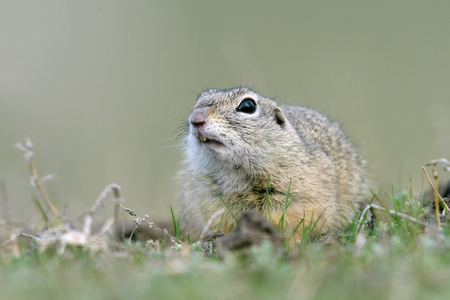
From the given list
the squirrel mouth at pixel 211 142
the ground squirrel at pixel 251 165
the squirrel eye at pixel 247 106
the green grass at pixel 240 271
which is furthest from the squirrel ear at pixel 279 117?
the green grass at pixel 240 271

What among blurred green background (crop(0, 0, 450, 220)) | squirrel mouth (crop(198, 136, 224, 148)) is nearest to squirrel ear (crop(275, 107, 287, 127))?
squirrel mouth (crop(198, 136, 224, 148))

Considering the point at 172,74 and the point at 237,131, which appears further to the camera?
the point at 172,74

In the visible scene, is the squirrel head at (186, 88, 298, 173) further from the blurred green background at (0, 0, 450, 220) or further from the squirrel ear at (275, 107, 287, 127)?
the blurred green background at (0, 0, 450, 220)

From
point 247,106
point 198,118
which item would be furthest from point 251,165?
point 198,118

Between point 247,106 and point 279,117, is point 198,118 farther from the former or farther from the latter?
point 279,117

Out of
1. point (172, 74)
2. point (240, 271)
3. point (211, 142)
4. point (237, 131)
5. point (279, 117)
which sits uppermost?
point (172, 74)

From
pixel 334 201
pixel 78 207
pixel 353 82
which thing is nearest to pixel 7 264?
pixel 334 201

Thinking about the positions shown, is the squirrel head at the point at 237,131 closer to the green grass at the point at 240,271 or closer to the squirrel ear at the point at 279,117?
the squirrel ear at the point at 279,117
